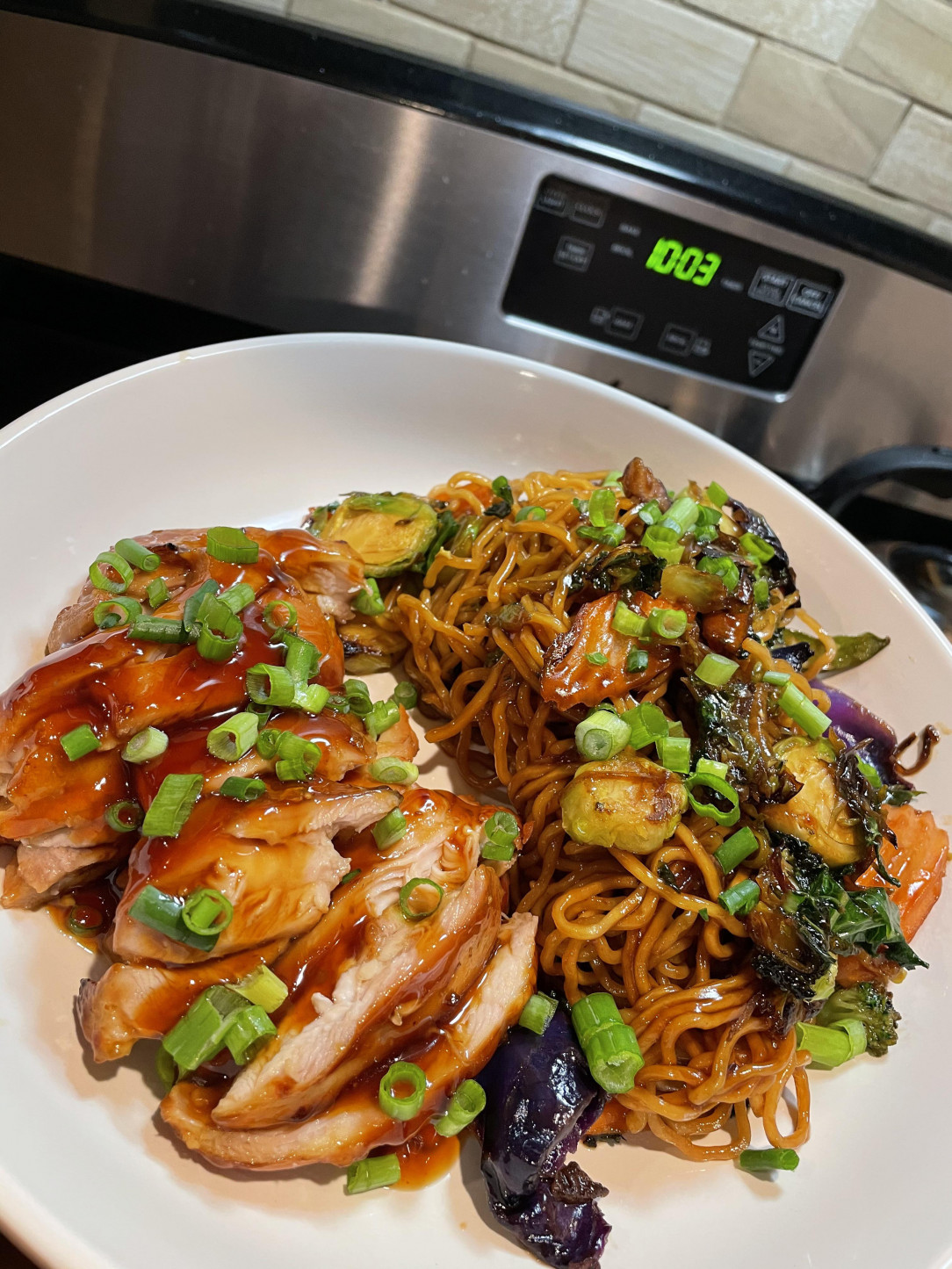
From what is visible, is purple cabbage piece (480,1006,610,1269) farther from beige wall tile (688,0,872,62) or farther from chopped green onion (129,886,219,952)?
beige wall tile (688,0,872,62)

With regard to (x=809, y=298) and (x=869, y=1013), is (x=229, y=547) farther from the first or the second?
(x=809, y=298)

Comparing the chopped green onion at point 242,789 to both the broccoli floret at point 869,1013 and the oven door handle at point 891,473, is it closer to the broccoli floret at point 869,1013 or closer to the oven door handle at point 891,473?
the broccoli floret at point 869,1013

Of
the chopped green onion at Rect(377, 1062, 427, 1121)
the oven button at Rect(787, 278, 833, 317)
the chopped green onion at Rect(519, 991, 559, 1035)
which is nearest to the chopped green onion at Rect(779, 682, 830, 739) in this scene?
the chopped green onion at Rect(519, 991, 559, 1035)

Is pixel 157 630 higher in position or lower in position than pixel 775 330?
lower

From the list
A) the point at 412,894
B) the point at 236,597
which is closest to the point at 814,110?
the point at 236,597

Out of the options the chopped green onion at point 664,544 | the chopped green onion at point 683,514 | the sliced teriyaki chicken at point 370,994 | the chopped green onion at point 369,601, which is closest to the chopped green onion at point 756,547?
the chopped green onion at point 683,514

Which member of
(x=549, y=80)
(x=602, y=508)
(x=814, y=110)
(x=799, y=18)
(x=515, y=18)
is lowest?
(x=602, y=508)

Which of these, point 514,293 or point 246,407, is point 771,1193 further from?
point 514,293
